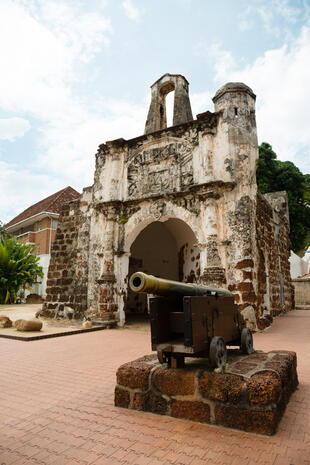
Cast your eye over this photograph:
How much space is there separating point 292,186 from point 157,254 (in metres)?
11.4

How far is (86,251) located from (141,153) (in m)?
3.56

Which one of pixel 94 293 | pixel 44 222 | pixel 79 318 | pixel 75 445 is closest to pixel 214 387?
pixel 75 445

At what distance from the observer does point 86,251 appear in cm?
1006

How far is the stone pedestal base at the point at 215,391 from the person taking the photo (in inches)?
95.7

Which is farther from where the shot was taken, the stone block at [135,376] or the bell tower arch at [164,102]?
the bell tower arch at [164,102]

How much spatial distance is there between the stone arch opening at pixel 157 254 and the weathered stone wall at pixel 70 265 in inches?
103

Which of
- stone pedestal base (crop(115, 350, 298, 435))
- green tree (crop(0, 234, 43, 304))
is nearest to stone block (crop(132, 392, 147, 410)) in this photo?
stone pedestal base (crop(115, 350, 298, 435))

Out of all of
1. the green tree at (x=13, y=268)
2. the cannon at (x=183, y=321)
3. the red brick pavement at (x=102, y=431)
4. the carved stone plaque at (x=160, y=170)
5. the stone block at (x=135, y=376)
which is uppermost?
the carved stone plaque at (x=160, y=170)

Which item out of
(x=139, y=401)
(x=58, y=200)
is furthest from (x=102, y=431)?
(x=58, y=200)

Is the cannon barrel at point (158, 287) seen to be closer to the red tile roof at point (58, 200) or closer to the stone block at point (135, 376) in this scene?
the stone block at point (135, 376)

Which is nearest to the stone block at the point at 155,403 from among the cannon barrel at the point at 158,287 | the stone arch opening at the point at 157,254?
the cannon barrel at the point at 158,287

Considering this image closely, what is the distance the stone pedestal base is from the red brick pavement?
0.30ft

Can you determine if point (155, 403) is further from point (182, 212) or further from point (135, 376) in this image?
point (182, 212)

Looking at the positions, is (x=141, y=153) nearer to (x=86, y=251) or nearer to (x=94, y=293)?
(x=86, y=251)
